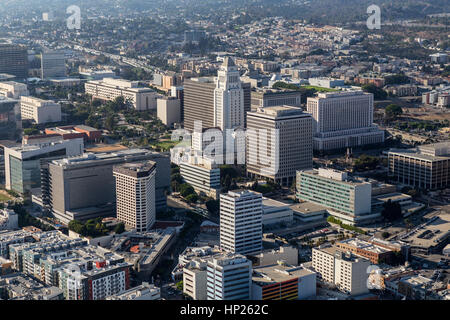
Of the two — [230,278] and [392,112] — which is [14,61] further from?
[230,278]

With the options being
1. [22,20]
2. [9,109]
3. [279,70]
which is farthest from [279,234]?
[22,20]

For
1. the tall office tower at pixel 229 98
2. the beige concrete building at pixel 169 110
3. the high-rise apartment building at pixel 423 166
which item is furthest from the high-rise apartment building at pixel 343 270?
the beige concrete building at pixel 169 110

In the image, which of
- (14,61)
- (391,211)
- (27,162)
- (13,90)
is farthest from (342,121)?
(14,61)

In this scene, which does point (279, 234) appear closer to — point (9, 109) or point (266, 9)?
point (9, 109)

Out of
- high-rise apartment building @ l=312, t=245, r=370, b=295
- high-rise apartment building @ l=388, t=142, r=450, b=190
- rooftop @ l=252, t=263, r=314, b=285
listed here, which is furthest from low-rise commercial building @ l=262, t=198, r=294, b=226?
high-rise apartment building @ l=388, t=142, r=450, b=190

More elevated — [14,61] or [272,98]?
[14,61]

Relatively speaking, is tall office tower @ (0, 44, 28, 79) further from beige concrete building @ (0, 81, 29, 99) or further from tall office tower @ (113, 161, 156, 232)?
tall office tower @ (113, 161, 156, 232)

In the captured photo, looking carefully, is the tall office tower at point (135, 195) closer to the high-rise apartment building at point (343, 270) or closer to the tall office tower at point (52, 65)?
the high-rise apartment building at point (343, 270)
